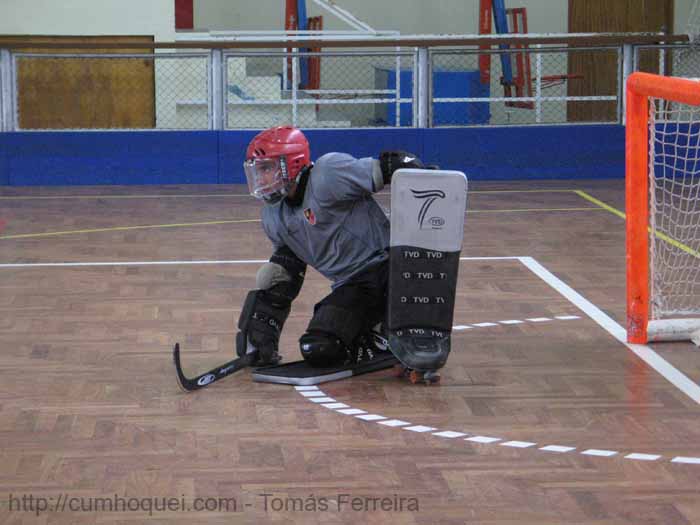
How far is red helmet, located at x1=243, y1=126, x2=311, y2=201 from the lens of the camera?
248 inches

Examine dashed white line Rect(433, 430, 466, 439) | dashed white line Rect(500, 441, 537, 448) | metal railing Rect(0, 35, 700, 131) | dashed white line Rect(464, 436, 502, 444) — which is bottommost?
dashed white line Rect(500, 441, 537, 448)

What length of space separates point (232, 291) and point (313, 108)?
918cm

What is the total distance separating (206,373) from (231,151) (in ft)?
28.7

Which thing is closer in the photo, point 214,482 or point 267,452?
point 214,482

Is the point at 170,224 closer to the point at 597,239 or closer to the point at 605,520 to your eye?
the point at 597,239

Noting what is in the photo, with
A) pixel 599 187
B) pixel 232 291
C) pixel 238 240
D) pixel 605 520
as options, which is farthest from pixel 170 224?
pixel 605 520

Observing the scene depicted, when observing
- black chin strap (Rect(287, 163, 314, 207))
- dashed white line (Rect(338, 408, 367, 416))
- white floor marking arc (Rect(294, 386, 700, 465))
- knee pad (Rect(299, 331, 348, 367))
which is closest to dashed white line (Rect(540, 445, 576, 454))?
white floor marking arc (Rect(294, 386, 700, 465))

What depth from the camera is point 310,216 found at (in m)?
6.45

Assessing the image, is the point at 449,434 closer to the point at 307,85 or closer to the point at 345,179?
the point at 345,179

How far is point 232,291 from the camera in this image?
862 cm

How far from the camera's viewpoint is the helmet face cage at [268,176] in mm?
6305

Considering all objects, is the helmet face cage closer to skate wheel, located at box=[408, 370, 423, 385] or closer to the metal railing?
skate wheel, located at box=[408, 370, 423, 385]

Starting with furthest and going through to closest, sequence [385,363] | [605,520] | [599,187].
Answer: [599,187]
[385,363]
[605,520]

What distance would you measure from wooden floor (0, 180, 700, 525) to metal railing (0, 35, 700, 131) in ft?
17.3
